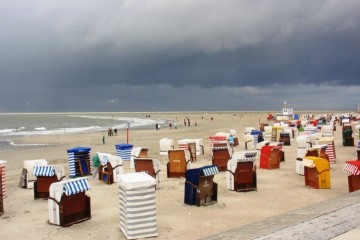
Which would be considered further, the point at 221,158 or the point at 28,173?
the point at 221,158

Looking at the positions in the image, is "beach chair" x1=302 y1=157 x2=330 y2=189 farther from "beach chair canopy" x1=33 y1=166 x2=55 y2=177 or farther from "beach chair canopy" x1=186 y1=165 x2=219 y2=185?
"beach chair canopy" x1=33 y1=166 x2=55 y2=177

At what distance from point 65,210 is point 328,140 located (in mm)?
15519

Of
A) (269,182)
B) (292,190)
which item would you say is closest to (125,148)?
(269,182)

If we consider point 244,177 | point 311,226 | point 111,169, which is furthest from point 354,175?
point 111,169

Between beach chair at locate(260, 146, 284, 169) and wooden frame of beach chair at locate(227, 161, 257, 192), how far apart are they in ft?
16.3

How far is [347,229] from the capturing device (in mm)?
7297

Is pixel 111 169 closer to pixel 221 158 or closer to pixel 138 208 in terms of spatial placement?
pixel 221 158

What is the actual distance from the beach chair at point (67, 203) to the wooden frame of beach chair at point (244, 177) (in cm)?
562

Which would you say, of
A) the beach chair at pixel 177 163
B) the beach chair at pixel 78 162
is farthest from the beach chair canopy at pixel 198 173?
the beach chair at pixel 78 162

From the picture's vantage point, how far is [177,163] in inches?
648

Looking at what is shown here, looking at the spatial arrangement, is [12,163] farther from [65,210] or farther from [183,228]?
[183,228]

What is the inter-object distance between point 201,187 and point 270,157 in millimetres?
7858

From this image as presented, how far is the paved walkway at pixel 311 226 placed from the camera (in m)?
7.11

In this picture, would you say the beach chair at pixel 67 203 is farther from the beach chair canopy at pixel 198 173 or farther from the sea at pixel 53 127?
the sea at pixel 53 127
